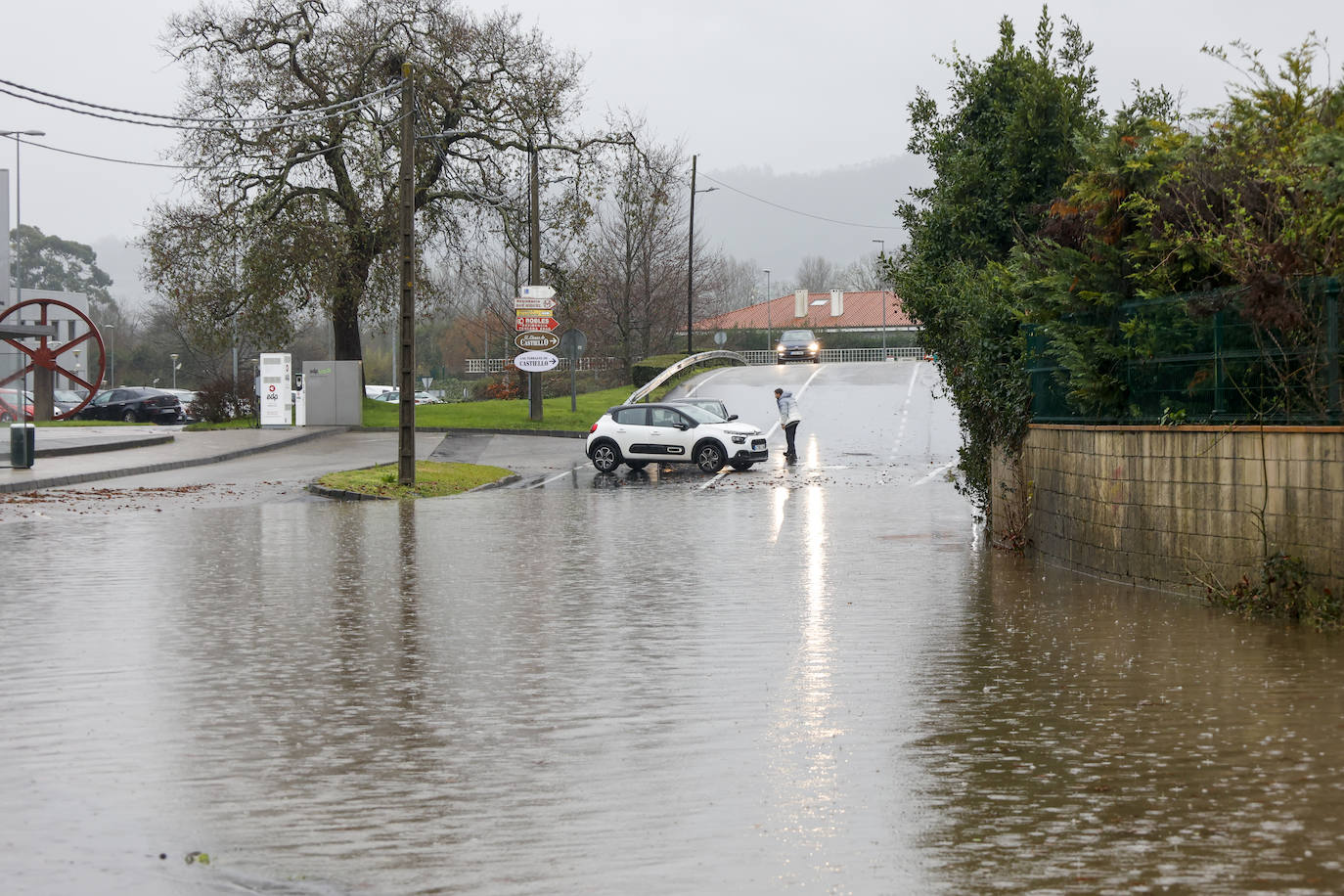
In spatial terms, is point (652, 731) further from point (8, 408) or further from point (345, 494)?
point (8, 408)

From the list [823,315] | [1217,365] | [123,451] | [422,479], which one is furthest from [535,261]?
[823,315]

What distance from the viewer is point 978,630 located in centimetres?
1031

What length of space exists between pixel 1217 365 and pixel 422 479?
17.2 meters

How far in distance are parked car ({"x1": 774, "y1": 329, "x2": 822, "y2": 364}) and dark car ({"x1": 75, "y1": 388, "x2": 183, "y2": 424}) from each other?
2509 cm

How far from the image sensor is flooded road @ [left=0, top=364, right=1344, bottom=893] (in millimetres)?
5078

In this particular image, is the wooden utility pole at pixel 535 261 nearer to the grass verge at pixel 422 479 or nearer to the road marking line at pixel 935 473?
the grass verge at pixel 422 479

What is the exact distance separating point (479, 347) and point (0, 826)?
113m

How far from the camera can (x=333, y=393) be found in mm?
45938

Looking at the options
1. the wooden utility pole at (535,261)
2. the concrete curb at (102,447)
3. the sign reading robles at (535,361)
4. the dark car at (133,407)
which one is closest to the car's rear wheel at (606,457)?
the sign reading robles at (535,361)

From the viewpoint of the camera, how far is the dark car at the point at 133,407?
5762cm

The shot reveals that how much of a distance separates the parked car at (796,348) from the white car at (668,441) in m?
33.1

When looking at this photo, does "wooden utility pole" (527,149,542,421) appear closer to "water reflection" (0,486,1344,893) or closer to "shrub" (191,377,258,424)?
"shrub" (191,377,258,424)

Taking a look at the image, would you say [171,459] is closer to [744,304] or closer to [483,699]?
[483,699]

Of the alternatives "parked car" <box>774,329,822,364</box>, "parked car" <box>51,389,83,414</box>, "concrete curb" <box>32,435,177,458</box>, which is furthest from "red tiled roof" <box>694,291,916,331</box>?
"concrete curb" <box>32,435,177,458</box>
